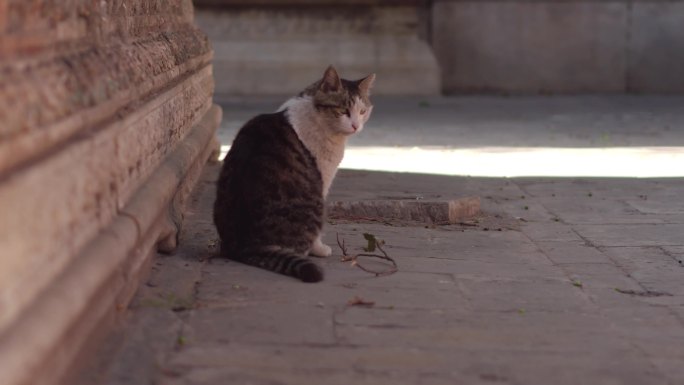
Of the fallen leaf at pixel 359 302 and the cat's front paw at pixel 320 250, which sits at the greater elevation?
the fallen leaf at pixel 359 302

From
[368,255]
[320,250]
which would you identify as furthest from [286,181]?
[368,255]

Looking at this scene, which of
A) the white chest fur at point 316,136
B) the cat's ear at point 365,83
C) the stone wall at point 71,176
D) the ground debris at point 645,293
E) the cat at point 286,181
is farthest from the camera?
the cat's ear at point 365,83

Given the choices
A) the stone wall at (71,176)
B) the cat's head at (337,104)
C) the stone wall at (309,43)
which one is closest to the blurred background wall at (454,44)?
the stone wall at (309,43)

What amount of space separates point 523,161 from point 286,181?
433 cm

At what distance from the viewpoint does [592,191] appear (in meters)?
6.70

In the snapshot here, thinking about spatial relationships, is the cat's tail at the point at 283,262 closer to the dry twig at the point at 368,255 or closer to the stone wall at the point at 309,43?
the dry twig at the point at 368,255

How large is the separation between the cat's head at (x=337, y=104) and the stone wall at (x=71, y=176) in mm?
735

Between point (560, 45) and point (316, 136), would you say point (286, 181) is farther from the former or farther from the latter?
point (560, 45)

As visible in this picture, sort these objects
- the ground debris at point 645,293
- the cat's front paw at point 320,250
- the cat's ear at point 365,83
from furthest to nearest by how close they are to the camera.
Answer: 1. the cat's ear at point 365,83
2. the cat's front paw at point 320,250
3. the ground debris at point 645,293

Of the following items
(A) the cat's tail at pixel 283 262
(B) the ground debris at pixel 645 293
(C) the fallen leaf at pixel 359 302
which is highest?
(A) the cat's tail at pixel 283 262

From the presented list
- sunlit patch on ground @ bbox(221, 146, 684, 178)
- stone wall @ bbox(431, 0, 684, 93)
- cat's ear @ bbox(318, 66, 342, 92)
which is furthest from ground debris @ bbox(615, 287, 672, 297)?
stone wall @ bbox(431, 0, 684, 93)

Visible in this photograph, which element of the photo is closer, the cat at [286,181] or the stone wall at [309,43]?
the cat at [286,181]

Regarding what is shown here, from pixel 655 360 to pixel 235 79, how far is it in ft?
36.7

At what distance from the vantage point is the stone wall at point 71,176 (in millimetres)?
2111
